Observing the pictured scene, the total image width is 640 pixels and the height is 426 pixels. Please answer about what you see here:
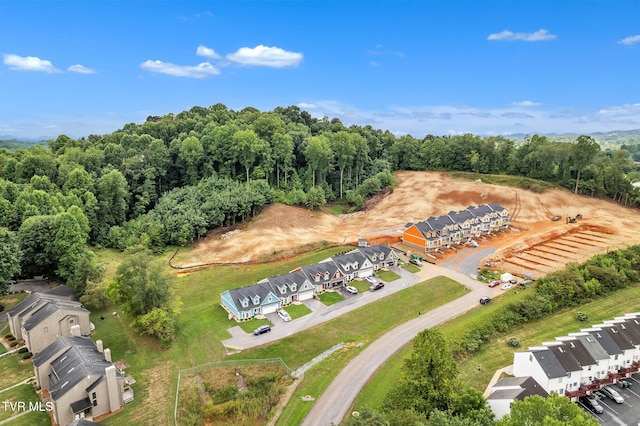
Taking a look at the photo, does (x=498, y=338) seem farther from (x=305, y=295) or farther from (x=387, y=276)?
(x=305, y=295)

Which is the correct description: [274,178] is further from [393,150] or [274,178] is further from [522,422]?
[522,422]

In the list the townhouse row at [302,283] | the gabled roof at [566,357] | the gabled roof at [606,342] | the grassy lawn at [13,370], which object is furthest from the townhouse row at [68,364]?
the gabled roof at [606,342]

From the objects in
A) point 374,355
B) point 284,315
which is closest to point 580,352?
point 374,355

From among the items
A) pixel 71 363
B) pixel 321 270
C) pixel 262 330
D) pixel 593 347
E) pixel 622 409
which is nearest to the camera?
pixel 71 363

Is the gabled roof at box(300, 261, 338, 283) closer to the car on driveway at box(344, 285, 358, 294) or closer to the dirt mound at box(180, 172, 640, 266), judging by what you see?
the car on driveway at box(344, 285, 358, 294)

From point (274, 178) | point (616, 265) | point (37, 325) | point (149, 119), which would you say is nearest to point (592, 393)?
point (616, 265)

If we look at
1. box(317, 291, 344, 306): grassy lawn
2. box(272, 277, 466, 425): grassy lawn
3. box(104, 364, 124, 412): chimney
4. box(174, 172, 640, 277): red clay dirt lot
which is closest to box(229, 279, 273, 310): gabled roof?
box(272, 277, 466, 425): grassy lawn

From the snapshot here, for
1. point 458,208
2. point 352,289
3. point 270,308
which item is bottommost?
point 270,308
